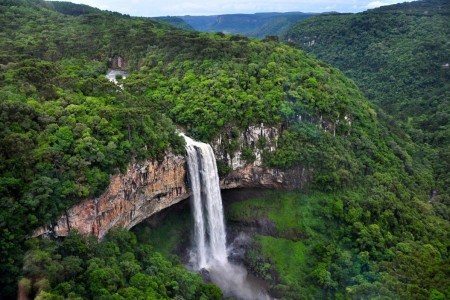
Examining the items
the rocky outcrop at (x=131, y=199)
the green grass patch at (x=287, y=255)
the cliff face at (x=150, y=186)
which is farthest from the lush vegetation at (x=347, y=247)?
the rocky outcrop at (x=131, y=199)

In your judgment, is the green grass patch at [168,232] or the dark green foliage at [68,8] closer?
the green grass patch at [168,232]

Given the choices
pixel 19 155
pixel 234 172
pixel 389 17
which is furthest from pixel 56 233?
pixel 389 17

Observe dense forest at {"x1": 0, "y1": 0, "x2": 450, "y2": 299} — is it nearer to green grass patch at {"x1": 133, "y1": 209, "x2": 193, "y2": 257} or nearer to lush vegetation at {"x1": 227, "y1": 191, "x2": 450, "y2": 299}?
lush vegetation at {"x1": 227, "y1": 191, "x2": 450, "y2": 299}

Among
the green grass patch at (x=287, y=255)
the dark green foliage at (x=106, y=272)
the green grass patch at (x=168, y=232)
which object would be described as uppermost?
the dark green foliage at (x=106, y=272)

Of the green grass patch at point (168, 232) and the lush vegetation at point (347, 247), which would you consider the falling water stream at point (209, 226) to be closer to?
the green grass patch at point (168, 232)

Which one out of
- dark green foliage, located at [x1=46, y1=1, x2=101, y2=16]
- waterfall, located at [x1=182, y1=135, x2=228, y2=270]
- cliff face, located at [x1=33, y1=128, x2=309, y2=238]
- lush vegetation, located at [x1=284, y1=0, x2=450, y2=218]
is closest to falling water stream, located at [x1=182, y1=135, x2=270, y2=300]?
waterfall, located at [x1=182, y1=135, x2=228, y2=270]

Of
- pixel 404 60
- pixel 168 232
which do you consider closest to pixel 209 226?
pixel 168 232

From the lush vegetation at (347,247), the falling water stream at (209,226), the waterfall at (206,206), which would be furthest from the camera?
the waterfall at (206,206)
